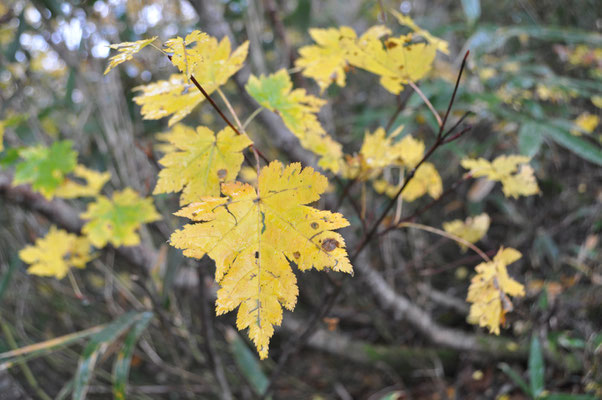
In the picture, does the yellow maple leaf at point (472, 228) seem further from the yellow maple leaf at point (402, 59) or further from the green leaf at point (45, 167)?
the green leaf at point (45, 167)

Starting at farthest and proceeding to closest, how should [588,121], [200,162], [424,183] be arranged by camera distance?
1. [588,121]
2. [424,183]
3. [200,162]

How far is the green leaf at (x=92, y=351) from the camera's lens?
2.47 ft

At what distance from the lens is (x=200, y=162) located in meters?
A: 0.45

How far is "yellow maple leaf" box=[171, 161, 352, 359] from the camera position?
0.37 m

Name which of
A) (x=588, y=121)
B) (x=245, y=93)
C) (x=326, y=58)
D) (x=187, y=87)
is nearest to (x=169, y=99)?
(x=187, y=87)

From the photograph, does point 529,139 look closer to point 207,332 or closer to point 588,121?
point 588,121

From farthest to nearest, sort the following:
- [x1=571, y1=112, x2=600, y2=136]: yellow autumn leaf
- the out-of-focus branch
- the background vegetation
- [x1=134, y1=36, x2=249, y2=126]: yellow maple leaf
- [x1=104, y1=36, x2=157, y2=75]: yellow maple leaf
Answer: [x1=571, y1=112, x2=600, y2=136]: yellow autumn leaf → the background vegetation → the out-of-focus branch → [x1=134, y1=36, x2=249, y2=126]: yellow maple leaf → [x1=104, y1=36, x2=157, y2=75]: yellow maple leaf

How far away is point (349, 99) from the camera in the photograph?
2098mm

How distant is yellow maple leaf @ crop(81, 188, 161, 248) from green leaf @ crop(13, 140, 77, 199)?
0.32 ft

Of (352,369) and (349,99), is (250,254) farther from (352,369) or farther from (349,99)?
(349,99)

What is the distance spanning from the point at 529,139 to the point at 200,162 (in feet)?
3.04

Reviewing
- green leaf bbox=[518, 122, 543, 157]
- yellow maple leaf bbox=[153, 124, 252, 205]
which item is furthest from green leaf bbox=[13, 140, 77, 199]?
green leaf bbox=[518, 122, 543, 157]

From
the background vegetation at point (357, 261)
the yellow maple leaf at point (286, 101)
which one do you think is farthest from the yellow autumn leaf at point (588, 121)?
the yellow maple leaf at point (286, 101)

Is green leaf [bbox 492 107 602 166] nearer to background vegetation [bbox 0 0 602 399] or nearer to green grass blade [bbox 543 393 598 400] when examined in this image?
background vegetation [bbox 0 0 602 399]
